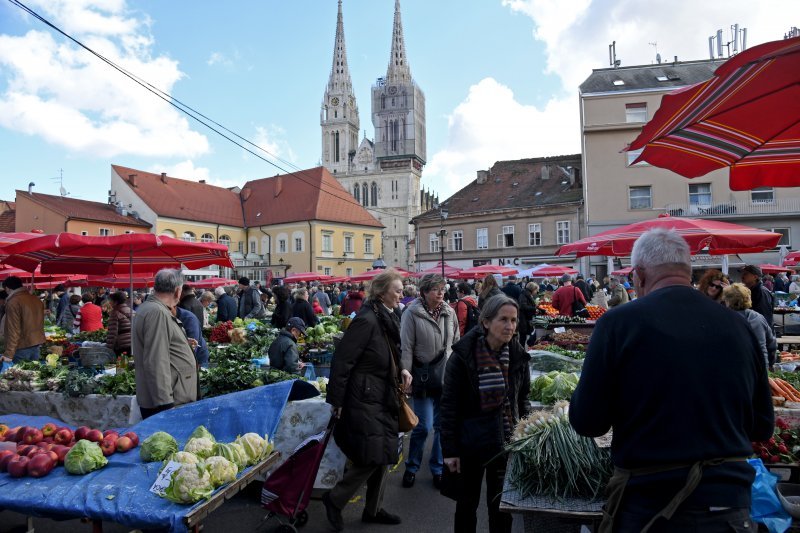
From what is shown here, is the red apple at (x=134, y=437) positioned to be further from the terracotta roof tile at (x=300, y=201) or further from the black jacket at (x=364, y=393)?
the terracotta roof tile at (x=300, y=201)

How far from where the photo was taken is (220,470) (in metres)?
3.49

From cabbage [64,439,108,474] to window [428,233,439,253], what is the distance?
45625mm

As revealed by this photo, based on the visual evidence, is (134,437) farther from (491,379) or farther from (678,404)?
(678,404)

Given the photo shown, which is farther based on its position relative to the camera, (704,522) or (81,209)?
(81,209)

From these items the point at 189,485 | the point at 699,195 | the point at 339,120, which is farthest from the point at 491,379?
the point at 339,120

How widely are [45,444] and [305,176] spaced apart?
55.3m

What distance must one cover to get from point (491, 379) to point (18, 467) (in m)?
3.32

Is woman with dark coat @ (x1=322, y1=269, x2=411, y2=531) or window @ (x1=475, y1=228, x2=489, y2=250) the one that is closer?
woman with dark coat @ (x1=322, y1=269, x2=411, y2=531)

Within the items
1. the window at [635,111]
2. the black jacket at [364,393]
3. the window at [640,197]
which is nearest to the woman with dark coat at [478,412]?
the black jacket at [364,393]

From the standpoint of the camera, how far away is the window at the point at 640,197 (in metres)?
32.8

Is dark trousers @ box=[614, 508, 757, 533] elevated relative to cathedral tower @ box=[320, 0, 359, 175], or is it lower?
lower

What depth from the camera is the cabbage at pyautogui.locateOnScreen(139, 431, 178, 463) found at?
3.85 meters

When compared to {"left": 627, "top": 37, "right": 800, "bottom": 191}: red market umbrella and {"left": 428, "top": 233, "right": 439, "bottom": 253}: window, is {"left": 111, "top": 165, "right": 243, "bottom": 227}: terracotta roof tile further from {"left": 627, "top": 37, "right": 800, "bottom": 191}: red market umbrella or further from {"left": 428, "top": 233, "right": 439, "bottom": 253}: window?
{"left": 627, "top": 37, "right": 800, "bottom": 191}: red market umbrella

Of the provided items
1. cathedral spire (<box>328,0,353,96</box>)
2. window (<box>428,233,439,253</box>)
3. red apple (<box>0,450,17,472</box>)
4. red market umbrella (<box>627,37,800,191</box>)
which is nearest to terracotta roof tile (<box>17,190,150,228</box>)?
window (<box>428,233,439,253</box>)
